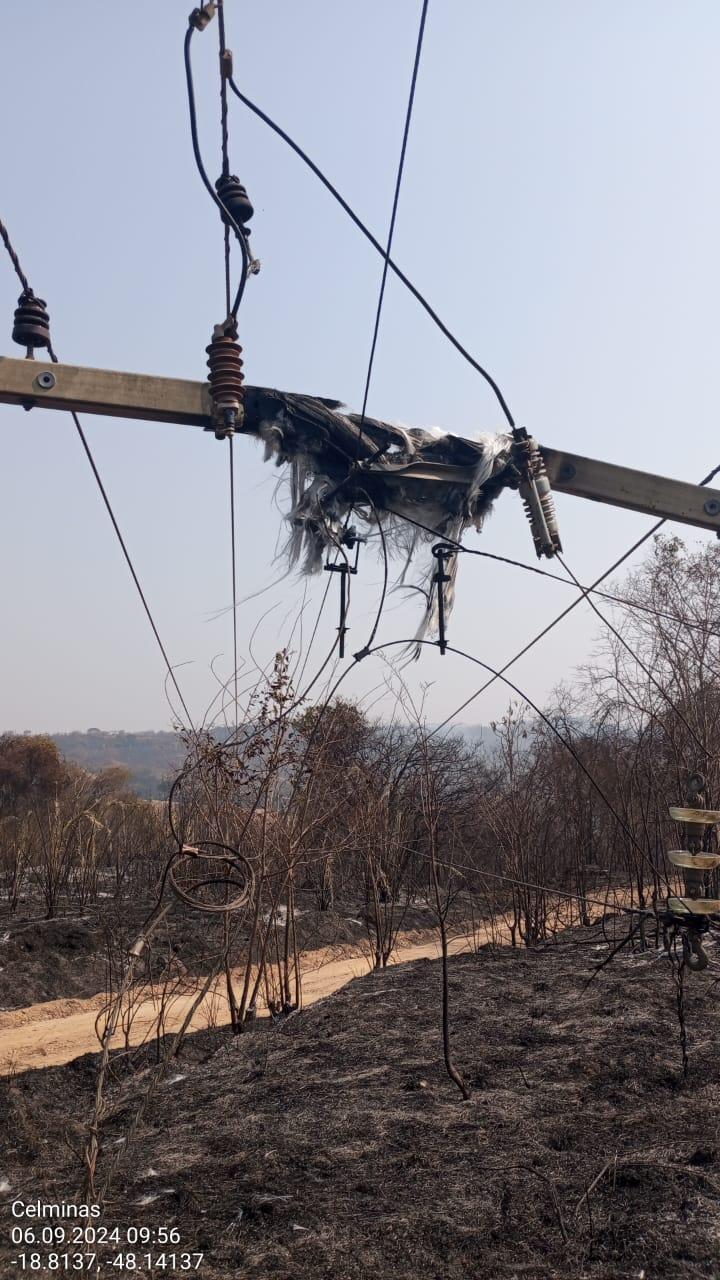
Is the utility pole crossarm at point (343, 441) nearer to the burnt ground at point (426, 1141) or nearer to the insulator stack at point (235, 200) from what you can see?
the insulator stack at point (235, 200)

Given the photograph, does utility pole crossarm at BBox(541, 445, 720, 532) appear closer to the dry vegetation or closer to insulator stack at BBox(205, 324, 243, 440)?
the dry vegetation

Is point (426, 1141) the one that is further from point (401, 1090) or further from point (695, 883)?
point (695, 883)

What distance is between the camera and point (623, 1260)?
8.11ft

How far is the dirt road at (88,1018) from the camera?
5734 millimetres

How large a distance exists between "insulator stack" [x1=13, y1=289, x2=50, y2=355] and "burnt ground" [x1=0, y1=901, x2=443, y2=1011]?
4662mm

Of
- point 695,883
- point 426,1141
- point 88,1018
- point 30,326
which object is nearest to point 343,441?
point 30,326

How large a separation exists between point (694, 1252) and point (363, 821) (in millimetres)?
3878

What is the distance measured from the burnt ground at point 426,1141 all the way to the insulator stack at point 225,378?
2293 mm

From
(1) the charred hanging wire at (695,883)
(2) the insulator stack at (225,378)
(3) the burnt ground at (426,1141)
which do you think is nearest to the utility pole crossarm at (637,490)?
(1) the charred hanging wire at (695,883)

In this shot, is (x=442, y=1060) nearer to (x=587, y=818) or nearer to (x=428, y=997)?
(x=428, y=997)

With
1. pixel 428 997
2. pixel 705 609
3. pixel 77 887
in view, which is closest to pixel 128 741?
pixel 705 609

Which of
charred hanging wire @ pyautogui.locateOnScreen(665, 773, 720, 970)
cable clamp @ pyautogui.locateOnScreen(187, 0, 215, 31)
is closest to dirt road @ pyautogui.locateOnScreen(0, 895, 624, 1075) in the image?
charred hanging wire @ pyautogui.locateOnScreen(665, 773, 720, 970)

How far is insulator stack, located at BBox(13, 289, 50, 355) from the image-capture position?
2.69m

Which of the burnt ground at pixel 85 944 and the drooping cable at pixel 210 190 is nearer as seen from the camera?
the drooping cable at pixel 210 190
